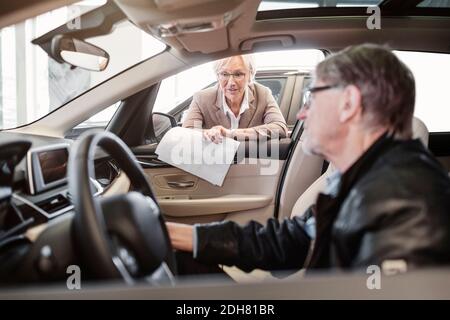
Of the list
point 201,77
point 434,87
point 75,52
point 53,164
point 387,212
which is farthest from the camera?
point 201,77

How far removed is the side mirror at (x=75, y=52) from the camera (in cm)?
117

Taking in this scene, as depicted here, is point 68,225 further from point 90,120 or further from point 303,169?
point 303,169

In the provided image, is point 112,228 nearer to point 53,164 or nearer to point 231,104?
point 53,164

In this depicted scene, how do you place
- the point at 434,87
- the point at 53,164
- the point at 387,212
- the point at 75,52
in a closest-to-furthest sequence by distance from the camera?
the point at 387,212, the point at 53,164, the point at 75,52, the point at 434,87

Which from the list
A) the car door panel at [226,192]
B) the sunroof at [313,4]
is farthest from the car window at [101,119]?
the sunroof at [313,4]

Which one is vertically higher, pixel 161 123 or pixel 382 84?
pixel 382 84

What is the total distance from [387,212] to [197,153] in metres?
0.86

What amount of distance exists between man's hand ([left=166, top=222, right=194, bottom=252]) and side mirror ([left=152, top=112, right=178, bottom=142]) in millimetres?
523

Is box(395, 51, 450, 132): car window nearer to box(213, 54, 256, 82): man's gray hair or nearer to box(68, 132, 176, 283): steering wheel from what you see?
box(213, 54, 256, 82): man's gray hair

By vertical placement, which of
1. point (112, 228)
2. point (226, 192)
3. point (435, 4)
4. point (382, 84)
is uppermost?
point (435, 4)

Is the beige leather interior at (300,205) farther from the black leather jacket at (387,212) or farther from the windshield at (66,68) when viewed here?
the windshield at (66,68)

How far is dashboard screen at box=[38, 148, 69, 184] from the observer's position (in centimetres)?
94

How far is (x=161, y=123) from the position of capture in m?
1.54

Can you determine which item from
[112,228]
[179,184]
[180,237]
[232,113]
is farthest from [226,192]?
[112,228]
